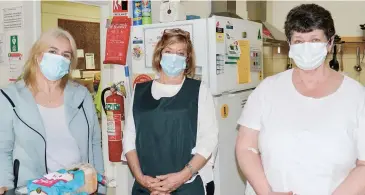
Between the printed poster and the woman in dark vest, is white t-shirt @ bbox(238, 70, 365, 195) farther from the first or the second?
the printed poster

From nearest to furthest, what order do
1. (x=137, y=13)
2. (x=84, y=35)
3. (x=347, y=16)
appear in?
(x=137, y=13), (x=347, y=16), (x=84, y=35)

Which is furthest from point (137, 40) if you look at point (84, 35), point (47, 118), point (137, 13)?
point (84, 35)

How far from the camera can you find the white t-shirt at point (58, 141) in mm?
1757

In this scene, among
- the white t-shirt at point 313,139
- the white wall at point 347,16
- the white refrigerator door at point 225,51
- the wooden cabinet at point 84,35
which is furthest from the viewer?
the wooden cabinet at point 84,35

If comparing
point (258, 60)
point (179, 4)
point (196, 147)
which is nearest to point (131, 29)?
point (179, 4)

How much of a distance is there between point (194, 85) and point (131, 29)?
963mm

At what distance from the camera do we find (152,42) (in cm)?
261

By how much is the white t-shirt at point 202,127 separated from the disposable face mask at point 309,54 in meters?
0.54

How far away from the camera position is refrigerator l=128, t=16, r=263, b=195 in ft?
7.98

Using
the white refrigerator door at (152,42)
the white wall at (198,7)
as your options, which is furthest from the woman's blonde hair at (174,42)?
the white wall at (198,7)

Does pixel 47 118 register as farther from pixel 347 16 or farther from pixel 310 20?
pixel 347 16

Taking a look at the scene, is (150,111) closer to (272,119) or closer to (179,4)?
(272,119)

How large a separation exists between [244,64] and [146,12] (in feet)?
2.49

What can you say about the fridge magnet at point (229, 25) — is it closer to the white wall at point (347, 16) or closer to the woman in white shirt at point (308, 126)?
the woman in white shirt at point (308, 126)
